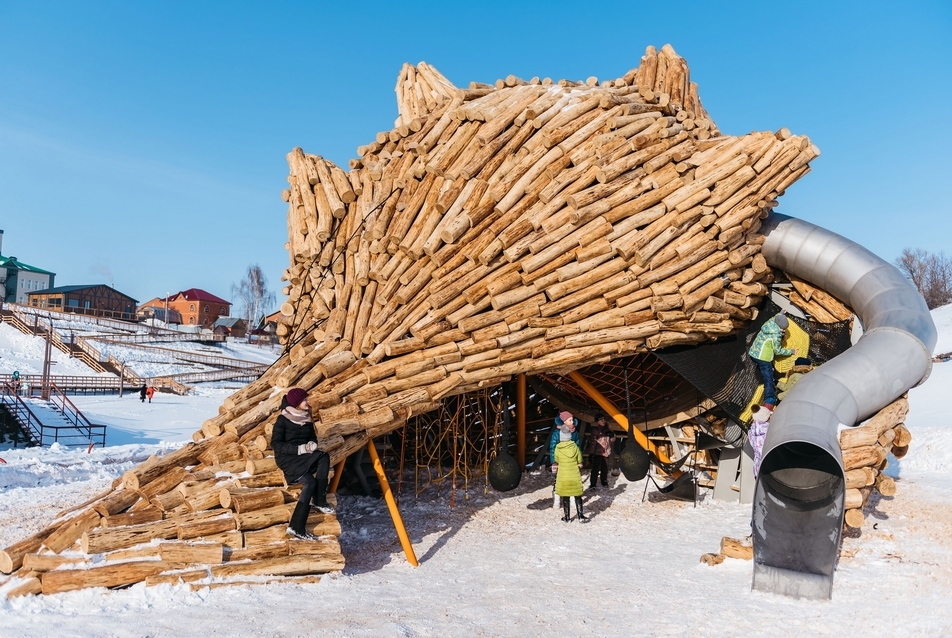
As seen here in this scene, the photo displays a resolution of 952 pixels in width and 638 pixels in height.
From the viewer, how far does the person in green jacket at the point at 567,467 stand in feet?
34.0

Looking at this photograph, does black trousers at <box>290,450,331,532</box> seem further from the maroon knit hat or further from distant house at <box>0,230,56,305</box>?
distant house at <box>0,230,56,305</box>

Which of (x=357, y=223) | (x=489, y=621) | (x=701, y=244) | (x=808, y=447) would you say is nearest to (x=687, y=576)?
(x=808, y=447)

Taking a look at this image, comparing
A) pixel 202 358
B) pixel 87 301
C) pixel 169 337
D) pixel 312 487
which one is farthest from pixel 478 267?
pixel 87 301

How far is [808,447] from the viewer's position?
27.3ft

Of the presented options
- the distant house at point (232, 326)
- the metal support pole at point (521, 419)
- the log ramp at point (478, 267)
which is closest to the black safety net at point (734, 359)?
the log ramp at point (478, 267)

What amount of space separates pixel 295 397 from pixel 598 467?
21.4 feet

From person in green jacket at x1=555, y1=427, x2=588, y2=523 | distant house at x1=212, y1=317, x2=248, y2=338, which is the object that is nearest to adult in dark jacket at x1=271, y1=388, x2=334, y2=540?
person in green jacket at x1=555, y1=427, x2=588, y2=523

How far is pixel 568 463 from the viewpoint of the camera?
34.0 ft

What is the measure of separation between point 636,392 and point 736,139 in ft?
14.2

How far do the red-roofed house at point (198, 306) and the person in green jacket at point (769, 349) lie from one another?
219 feet

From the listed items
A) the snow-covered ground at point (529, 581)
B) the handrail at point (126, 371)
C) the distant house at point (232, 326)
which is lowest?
the snow-covered ground at point (529, 581)

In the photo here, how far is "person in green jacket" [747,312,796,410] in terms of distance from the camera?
36.4 ft

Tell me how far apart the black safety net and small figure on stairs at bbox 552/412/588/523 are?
1691 mm

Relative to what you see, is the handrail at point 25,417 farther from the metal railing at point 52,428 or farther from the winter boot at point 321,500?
the winter boot at point 321,500
